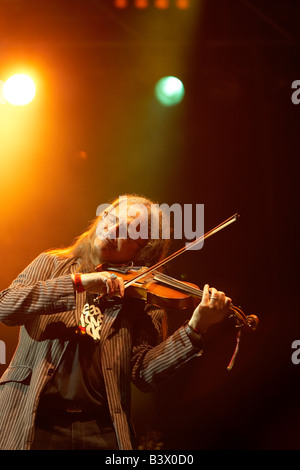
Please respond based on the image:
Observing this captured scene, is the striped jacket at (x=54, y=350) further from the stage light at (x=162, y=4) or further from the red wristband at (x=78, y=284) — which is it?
the stage light at (x=162, y=4)

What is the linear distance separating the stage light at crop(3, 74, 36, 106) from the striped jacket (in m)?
1.82

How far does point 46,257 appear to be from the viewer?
2.21m

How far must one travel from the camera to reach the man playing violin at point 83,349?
1.85m

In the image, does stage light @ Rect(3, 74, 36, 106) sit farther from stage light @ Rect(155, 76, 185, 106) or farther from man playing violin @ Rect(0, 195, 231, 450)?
man playing violin @ Rect(0, 195, 231, 450)

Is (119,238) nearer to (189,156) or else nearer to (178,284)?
(178,284)

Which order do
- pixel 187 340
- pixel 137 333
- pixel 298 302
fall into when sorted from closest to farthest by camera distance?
pixel 187 340 < pixel 137 333 < pixel 298 302

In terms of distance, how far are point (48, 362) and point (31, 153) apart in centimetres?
224

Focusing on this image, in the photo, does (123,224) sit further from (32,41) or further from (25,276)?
(32,41)

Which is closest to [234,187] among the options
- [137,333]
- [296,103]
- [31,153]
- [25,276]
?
[296,103]

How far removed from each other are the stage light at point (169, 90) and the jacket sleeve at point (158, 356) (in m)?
2.18

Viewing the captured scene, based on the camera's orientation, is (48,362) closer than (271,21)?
Yes

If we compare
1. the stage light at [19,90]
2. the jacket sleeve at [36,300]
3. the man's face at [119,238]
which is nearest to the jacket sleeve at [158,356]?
the man's face at [119,238]

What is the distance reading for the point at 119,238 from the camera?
2.30 m

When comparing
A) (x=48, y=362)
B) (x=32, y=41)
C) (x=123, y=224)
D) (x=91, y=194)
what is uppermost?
(x=32, y=41)
